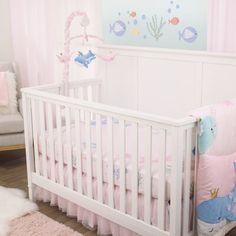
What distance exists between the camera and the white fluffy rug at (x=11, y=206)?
2.65 meters

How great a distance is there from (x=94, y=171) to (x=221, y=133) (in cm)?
78

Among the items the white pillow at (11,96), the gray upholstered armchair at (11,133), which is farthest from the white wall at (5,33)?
the gray upholstered armchair at (11,133)

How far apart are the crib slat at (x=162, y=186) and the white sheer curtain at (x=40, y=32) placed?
1578 millimetres

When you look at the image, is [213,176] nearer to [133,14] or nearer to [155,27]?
[155,27]

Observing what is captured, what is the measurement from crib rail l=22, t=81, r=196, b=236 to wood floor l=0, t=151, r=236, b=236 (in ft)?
0.55

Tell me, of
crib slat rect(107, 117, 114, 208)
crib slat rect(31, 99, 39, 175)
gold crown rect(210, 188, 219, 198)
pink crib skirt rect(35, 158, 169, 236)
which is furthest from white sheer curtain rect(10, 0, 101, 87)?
gold crown rect(210, 188, 219, 198)

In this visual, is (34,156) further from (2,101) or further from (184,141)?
(184,141)

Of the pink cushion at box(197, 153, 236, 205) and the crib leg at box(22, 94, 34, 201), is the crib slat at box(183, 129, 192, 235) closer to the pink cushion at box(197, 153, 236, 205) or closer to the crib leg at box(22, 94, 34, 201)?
the pink cushion at box(197, 153, 236, 205)

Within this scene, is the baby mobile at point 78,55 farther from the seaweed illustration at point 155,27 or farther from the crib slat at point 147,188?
the crib slat at point 147,188

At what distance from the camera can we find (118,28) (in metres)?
3.20

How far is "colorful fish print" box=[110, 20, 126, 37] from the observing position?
316 cm

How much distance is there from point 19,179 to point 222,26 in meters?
1.95

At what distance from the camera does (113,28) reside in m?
3.23

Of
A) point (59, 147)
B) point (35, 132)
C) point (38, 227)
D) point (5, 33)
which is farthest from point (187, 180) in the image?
point (5, 33)
